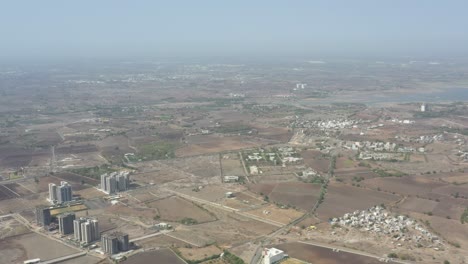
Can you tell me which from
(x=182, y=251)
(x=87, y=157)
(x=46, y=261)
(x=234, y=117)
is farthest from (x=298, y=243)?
(x=234, y=117)

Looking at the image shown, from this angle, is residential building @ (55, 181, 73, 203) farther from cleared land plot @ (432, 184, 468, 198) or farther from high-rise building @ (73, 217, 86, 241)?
cleared land plot @ (432, 184, 468, 198)

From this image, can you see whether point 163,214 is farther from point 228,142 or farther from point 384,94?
point 384,94

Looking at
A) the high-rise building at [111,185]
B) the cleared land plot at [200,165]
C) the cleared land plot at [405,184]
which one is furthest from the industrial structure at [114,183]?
the cleared land plot at [405,184]

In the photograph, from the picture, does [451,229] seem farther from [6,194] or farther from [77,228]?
[6,194]

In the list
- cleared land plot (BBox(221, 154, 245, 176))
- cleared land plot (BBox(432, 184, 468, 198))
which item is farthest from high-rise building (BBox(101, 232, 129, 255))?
cleared land plot (BBox(432, 184, 468, 198))

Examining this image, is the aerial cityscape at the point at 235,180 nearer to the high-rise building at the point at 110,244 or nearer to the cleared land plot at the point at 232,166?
the high-rise building at the point at 110,244

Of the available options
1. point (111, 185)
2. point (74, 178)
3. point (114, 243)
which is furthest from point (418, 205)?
point (74, 178)
